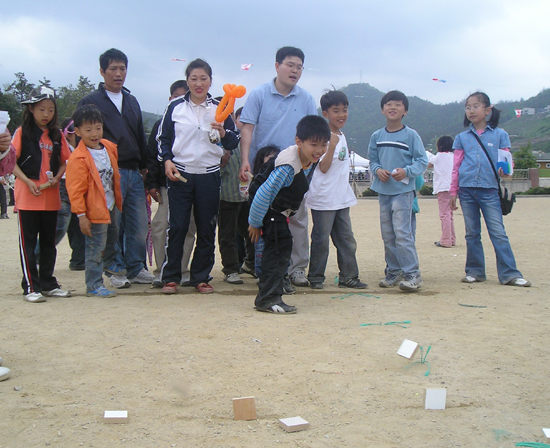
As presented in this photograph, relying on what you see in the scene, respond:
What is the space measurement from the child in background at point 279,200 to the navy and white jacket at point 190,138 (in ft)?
2.43

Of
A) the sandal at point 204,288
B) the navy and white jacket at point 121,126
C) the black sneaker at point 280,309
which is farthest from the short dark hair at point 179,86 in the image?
the black sneaker at point 280,309

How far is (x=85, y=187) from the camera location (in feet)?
15.5

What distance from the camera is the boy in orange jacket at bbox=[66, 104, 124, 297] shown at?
15.5ft

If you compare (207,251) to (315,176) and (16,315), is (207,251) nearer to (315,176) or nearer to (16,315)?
(315,176)

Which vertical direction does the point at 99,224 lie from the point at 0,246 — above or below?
above

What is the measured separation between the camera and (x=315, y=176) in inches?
214

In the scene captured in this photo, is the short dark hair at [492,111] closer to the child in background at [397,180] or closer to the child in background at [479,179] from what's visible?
the child in background at [479,179]

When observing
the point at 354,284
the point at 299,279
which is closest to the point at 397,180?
the point at 354,284

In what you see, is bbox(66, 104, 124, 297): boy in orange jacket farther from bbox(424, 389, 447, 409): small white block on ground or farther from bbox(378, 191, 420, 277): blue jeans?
bbox(424, 389, 447, 409): small white block on ground

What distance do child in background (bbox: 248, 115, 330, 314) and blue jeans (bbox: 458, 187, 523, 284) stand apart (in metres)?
2.32

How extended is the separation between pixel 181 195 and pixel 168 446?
2991mm

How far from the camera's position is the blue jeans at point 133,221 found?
A: 5359mm

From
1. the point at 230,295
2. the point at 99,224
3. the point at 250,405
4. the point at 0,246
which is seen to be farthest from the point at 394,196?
the point at 0,246

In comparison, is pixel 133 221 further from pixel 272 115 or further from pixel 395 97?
pixel 395 97
